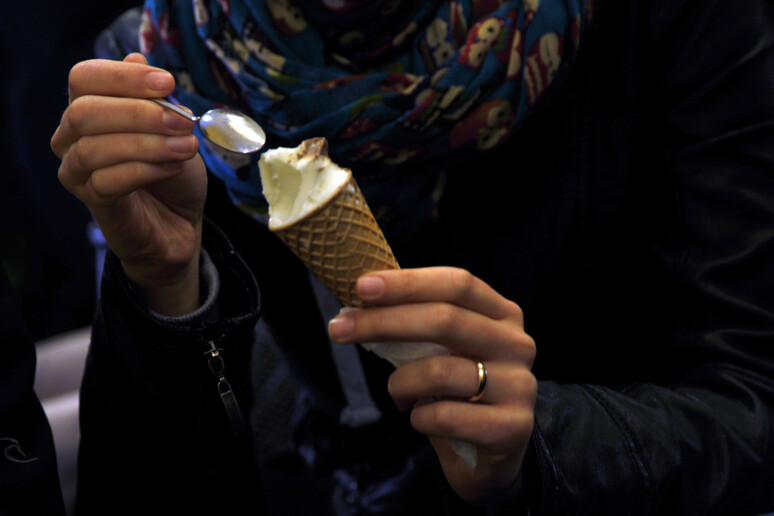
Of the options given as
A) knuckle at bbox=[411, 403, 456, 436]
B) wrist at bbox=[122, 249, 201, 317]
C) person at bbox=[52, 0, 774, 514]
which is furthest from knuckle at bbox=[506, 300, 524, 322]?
wrist at bbox=[122, 249, 201, 317]

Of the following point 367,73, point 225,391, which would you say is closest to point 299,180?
point 225,391

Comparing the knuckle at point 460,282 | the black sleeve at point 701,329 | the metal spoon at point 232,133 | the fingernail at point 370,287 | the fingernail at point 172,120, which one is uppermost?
the fingernail at point 172,120

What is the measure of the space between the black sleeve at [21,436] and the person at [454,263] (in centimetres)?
13

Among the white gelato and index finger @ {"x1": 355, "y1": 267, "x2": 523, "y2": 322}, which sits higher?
the white gelato

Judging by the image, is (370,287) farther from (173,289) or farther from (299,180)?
(173,289)

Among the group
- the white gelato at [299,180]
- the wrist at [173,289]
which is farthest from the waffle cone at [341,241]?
the wrist at [173,289]

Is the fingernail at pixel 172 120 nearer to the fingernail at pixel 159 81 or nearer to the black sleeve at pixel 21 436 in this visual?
the fingernail at pixel 159 81

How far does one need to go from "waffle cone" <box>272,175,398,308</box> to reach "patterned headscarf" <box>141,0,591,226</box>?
50 centimetres

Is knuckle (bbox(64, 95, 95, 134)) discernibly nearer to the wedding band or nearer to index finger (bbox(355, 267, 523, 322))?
index finger (bbox(355, 267, 523, 322))

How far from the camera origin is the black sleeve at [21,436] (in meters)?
0.79

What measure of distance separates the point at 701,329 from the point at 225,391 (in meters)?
0.82

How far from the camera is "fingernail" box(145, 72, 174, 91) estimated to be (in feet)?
2.27

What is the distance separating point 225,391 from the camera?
0.94 metres

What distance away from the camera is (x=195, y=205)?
0.92 metres
